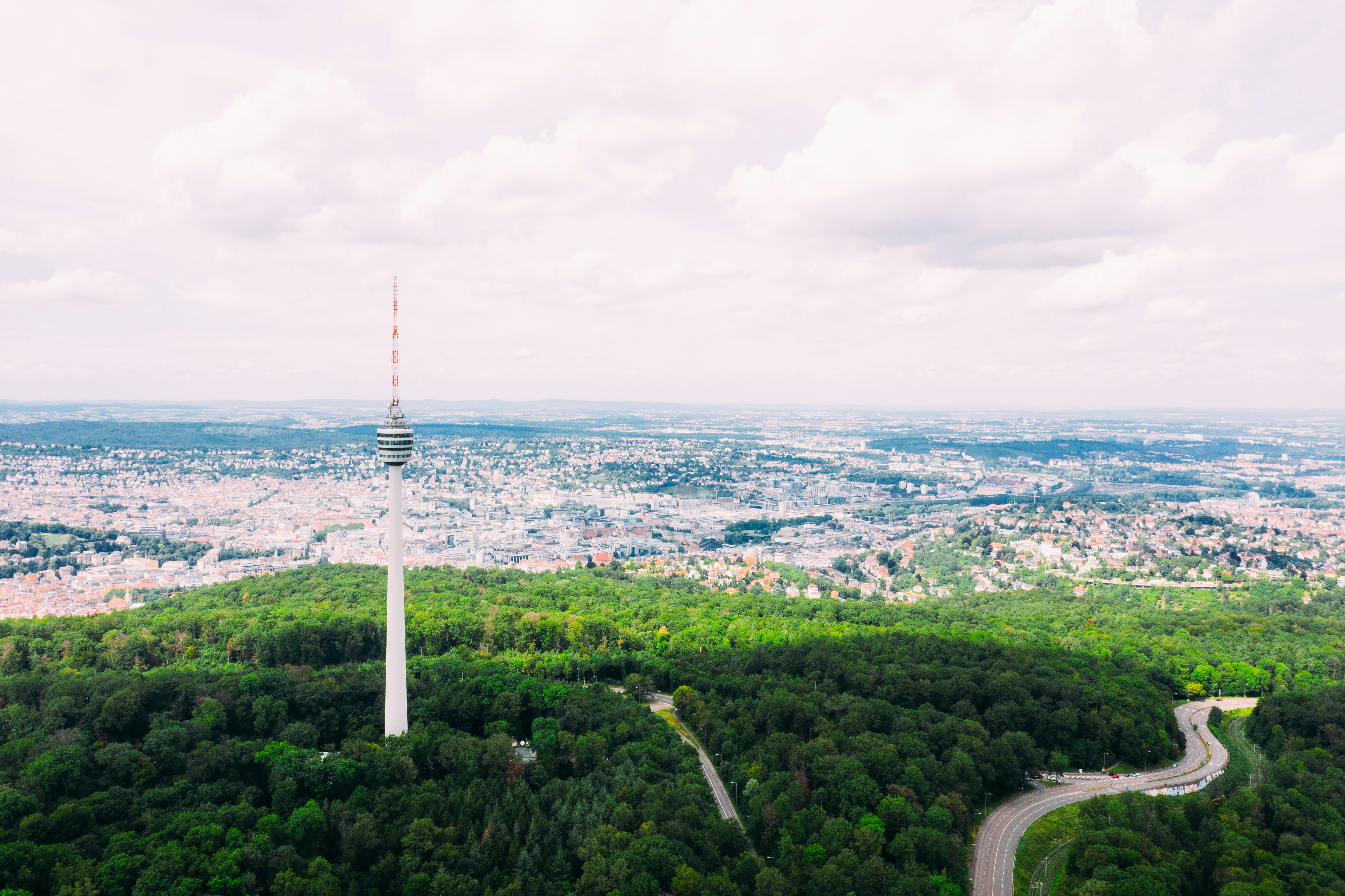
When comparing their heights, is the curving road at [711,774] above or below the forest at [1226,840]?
below

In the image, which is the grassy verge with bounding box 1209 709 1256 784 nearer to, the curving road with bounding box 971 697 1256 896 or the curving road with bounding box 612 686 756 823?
the curving road with bounding box 971 697 1256 896

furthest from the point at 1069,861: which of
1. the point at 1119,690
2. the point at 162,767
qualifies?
the point at 162,767

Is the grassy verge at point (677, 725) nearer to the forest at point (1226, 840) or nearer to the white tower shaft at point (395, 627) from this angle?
the white tower shaft at point (395, 627)

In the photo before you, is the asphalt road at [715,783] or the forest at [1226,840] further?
the asphalt road at [715,783]

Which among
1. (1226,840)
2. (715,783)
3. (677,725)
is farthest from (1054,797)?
(677,725)

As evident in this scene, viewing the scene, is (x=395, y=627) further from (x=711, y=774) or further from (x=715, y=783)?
(x=715, y=783)

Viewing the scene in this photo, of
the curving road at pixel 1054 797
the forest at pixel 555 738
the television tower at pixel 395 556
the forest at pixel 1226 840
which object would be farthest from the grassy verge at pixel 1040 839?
the television tower at pixel 395 556
